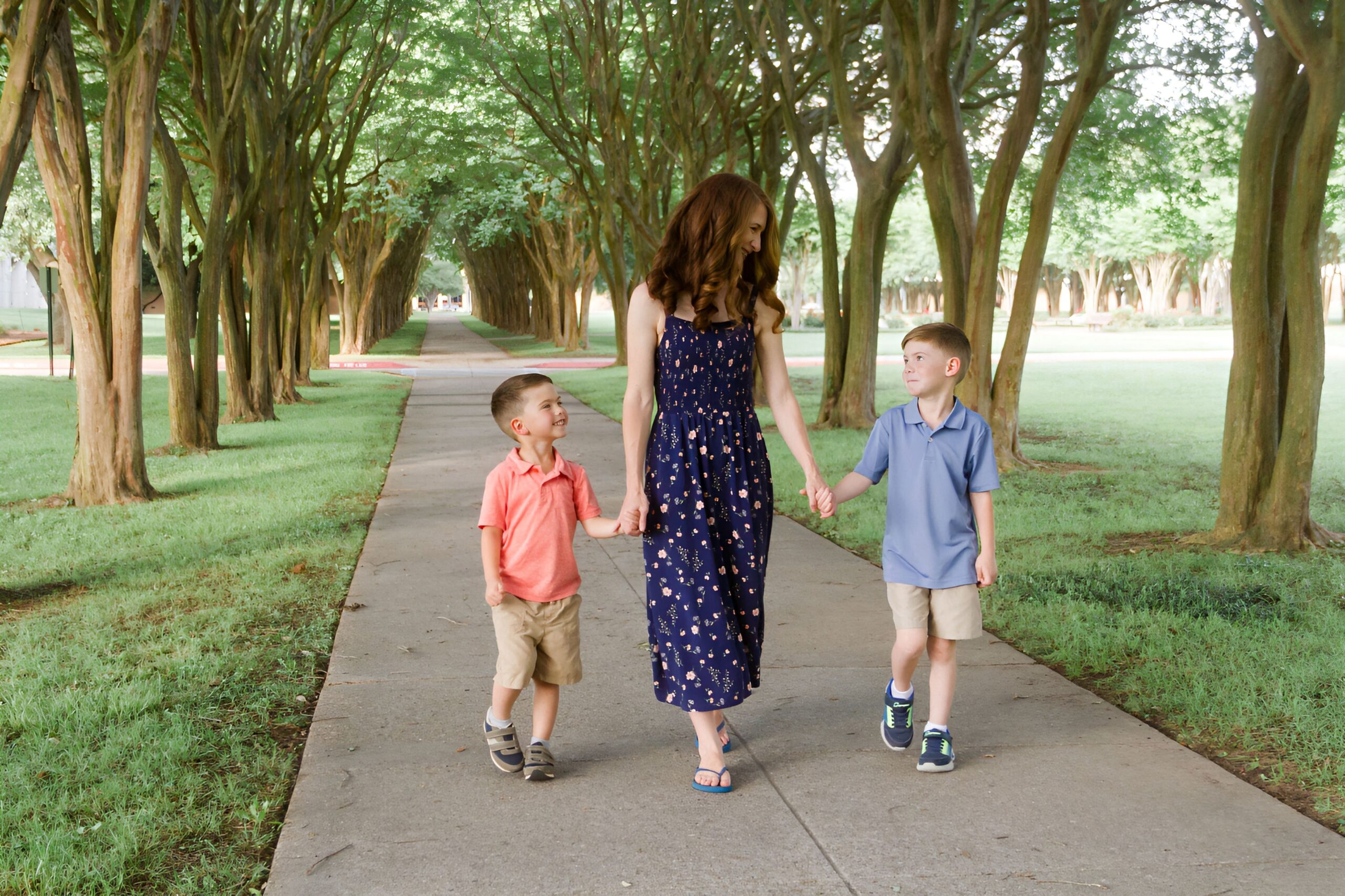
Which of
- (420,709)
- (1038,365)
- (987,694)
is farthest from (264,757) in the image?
(1038,365)

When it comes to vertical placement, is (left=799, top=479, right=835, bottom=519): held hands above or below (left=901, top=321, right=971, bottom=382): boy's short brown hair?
below

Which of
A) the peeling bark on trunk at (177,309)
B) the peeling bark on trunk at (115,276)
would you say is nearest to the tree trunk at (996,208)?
the peeling bark on trunk at (115,276)

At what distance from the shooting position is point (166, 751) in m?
3.81

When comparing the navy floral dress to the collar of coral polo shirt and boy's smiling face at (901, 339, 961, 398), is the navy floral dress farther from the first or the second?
boy's smiling face at (901, 339, 961, 398)

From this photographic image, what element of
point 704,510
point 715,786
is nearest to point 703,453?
point 704,510

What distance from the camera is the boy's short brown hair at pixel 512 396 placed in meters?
3.56

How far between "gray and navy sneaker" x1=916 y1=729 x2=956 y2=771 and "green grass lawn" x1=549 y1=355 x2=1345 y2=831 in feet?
3.04

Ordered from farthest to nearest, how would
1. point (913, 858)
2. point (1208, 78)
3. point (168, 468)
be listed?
point (1208, 78) < point (168, 468) < point (913, 858)

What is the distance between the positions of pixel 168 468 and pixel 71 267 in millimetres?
2882

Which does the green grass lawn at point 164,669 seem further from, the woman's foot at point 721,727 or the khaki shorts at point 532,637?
the woman's foot at point 721,727

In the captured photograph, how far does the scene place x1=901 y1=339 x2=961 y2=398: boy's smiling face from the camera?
3.69 metres

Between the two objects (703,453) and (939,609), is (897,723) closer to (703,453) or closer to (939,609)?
(939,609)

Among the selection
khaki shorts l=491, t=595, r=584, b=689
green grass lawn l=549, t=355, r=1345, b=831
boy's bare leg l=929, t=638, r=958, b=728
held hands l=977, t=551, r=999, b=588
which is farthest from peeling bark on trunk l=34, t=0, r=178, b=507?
held hands l=977, t=551, r=999, b=588

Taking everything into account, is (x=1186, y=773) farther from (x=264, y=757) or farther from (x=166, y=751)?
(x=166, y=751)
